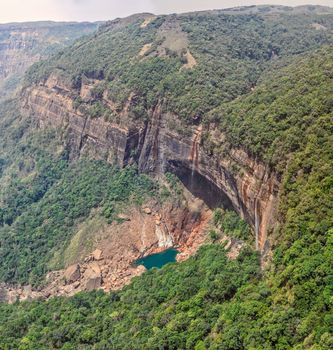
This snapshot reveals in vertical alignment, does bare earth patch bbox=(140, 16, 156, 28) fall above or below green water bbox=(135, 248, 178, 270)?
above

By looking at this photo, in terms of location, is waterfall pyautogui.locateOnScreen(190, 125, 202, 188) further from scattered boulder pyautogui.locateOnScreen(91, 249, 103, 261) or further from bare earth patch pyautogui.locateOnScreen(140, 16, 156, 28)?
bare earth patch pyautogui.locateOnScreen(140, 16, 156, 28)

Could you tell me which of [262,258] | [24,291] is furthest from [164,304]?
[24,291]

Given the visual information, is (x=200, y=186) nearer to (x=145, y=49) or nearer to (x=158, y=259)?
(x=158, y=259)

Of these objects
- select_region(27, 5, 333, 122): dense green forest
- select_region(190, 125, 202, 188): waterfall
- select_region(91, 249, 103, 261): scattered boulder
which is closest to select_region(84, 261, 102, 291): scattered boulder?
select_region(91, 249, 103, 261): scattered boulder

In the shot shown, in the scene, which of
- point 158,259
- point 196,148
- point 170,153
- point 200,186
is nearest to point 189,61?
point 170,153

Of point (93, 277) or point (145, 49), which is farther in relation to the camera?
point (145, 49)

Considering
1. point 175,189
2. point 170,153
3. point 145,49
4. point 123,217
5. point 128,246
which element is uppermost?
point 145,49

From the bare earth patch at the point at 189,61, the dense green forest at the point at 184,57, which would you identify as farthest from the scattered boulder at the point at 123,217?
the bare earth patch at the point at 189,61
